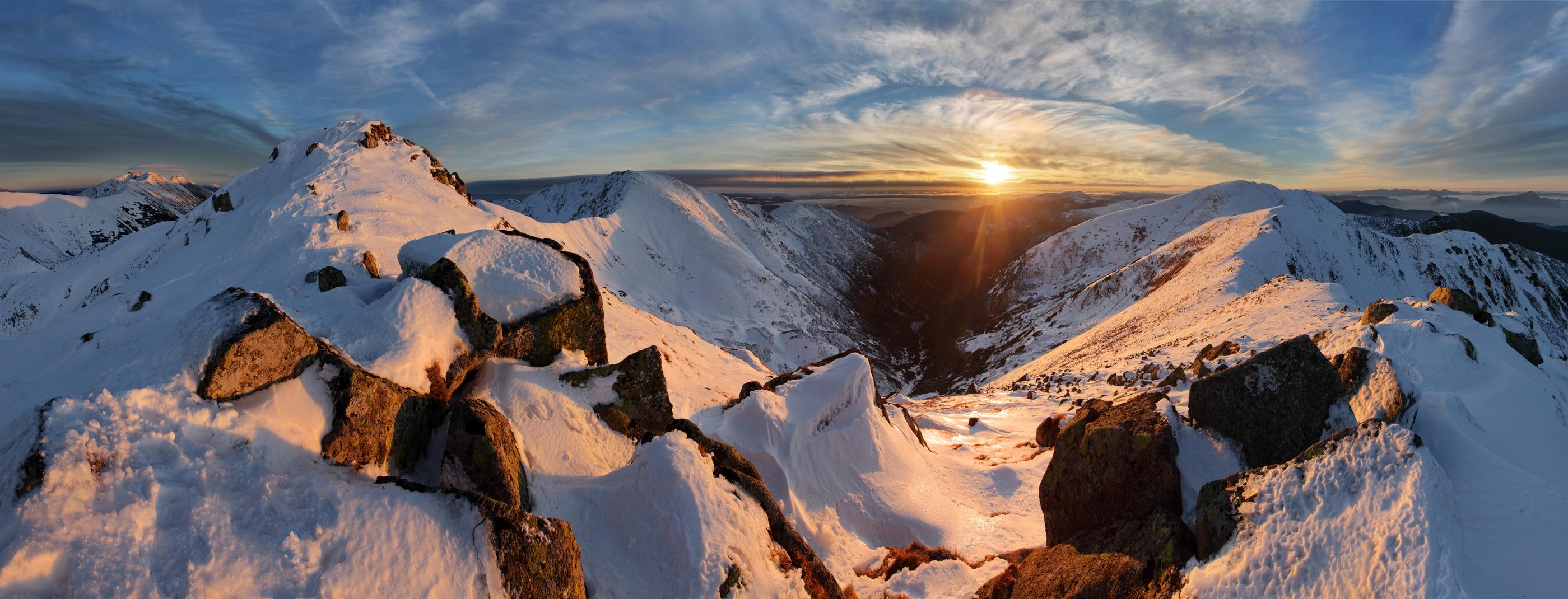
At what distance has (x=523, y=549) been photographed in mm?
8828

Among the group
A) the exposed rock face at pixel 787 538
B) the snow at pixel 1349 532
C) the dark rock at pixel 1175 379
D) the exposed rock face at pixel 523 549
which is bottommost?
the dark rock at pixel 1175 379

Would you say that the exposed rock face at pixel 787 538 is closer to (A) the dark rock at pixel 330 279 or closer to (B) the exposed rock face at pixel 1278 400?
(B) the exposed rock face at pixel 1278 400

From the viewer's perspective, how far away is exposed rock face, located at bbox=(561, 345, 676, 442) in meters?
13.7

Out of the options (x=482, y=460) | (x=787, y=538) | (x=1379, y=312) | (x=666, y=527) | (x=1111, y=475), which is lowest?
(x=787, y=538)

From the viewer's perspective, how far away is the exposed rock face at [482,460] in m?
10.1

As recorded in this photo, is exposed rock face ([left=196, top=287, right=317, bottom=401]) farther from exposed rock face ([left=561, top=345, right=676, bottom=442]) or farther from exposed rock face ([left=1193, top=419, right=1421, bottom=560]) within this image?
exposed rock face ([left=1193, top=419, right=1421, bottom=560])

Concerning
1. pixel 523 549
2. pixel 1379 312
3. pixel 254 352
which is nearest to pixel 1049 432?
pixel 1379 312

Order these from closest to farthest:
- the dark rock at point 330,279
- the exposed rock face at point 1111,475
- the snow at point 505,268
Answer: the exposed rock face at point 1111,475
the snow at point 505,268
the dark rock at point 330,279

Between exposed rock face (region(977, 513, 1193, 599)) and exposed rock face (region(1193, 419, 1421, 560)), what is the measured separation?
1.57ft

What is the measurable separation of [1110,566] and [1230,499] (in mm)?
2391

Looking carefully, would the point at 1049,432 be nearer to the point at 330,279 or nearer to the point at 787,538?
the point at 787,538

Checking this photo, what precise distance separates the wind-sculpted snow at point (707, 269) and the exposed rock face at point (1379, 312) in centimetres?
5897

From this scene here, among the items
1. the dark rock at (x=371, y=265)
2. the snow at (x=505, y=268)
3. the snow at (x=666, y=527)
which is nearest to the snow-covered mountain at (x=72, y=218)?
the dark rock at (x=371, y=265)

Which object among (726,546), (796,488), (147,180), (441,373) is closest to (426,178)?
(441,373)
